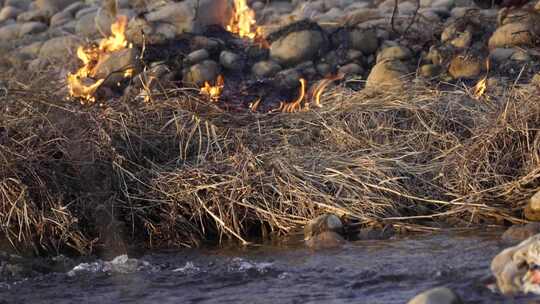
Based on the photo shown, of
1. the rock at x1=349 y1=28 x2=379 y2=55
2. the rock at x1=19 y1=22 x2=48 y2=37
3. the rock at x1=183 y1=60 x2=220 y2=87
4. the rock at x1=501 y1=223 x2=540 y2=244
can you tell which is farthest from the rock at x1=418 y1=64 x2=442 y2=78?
the rock at x1=19 y1=22 x2=48 y2=37

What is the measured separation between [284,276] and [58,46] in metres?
8.11

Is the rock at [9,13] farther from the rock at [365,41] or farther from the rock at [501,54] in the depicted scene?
the rock at [501,54]

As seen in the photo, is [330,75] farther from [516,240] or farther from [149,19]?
[516,240]

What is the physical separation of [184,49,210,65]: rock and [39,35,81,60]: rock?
1891 mm

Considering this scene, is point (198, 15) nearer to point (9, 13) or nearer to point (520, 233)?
point (9, 13)

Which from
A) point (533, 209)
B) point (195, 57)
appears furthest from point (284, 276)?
point (195, 57)

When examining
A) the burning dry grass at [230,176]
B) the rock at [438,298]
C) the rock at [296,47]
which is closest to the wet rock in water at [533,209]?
the burning dry grass at [230,176]

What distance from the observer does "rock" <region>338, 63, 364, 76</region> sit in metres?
12.0

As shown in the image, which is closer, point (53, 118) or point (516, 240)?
point (516, 240)

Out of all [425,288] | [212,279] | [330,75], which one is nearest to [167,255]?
[212,279]

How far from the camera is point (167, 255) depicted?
7.78 metres

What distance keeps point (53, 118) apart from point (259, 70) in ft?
13.4

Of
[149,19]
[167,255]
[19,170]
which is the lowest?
[167,255]

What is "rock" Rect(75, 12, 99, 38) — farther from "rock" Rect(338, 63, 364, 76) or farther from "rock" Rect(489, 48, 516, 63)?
"rock" Rect(489, 48, 516, 63)
